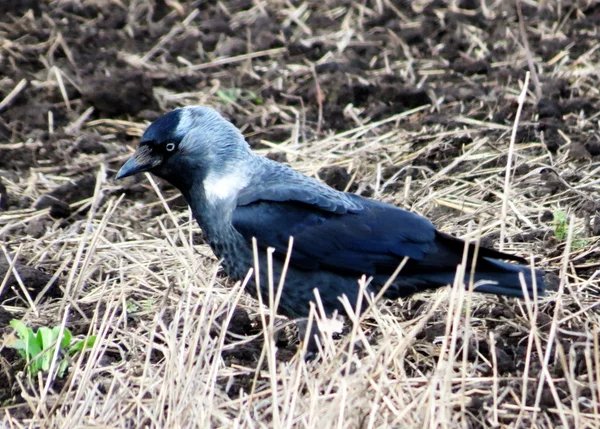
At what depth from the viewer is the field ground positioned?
13.9 ft

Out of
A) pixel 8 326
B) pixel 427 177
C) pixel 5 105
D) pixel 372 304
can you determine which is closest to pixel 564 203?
pixel 427 177

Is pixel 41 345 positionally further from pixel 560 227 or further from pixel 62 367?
pixel 560 227

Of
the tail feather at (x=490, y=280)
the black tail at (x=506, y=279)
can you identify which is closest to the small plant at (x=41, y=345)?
the tail feather at (x=490, y=280)

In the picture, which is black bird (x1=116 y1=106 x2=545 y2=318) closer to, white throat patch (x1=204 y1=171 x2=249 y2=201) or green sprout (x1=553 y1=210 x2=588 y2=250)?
white throat patch (x1=204 y1=171 x2=249 y2=201)

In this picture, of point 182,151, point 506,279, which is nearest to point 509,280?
point 506,279

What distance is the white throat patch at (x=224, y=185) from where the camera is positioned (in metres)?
5.54

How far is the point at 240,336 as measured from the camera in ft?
17.7

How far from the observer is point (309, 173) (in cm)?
714

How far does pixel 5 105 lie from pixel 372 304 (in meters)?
4.94

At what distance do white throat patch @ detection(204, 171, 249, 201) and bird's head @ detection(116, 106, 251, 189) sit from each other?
0.06 metres

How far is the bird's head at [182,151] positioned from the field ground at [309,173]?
0.26 metres

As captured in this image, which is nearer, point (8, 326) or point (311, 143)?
point (8, 326)

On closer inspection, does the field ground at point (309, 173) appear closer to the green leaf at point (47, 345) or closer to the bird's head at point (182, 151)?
the green leaf at point (47, 345)

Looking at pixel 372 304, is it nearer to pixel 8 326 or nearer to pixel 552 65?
pixel 8 326
